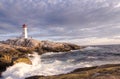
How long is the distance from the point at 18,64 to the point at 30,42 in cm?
3395

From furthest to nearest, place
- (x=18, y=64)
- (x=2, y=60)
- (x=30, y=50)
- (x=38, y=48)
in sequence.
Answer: (x=38, y=48)
(x=30, y=50)
(x=2, y=60)
(x=18, y=64)

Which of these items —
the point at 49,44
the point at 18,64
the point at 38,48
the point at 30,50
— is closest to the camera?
the point at 18,64

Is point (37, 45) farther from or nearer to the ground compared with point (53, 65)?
farther from the ground

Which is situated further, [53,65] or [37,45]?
[37,45]

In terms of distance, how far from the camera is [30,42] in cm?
5562

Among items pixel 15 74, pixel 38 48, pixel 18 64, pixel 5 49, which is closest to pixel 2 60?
pixel 18 64

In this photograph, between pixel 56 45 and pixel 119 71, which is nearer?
pixel 119 71

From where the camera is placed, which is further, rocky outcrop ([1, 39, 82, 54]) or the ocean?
rocky outcrop ([1, 39, 82, 54])

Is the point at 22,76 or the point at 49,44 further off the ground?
the point at 49,44

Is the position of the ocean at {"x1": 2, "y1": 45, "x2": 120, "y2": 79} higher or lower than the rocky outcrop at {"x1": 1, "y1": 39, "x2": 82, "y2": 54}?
lower

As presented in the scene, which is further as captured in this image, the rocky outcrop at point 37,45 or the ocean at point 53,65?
the rocky outcrop at point 37,45

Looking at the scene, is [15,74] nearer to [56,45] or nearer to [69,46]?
[56,45]

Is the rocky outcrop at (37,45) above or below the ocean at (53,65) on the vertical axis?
above

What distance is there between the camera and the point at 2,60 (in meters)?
24.3
